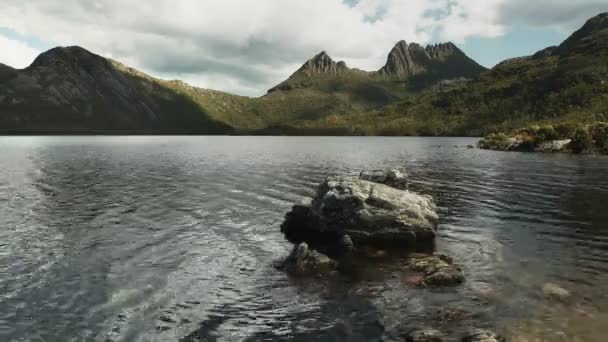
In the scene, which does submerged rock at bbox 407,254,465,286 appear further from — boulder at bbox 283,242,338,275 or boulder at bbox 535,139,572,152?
boulder at bbox 535,139,572,152

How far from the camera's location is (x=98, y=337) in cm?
1554

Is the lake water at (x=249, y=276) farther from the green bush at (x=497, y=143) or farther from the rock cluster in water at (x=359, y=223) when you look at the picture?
the green bush at (x=497, y=143)

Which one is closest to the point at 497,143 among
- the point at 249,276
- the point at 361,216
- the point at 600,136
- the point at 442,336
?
the point at 600,136

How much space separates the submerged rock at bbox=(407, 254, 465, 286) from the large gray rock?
4086mm

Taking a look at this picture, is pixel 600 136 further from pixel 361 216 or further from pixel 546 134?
pixel 361 216

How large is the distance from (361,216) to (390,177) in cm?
1387

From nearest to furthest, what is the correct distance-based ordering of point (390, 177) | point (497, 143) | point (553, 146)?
point (390, 177) → point (553, 146) → point (497, 143)

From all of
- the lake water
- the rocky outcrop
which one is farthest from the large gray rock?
the rocky outcrop

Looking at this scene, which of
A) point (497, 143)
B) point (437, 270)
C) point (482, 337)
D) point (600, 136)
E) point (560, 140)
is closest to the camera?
point (482, 337)

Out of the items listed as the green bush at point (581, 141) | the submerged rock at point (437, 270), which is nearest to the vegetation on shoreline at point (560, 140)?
the green bush at point (581, 141)

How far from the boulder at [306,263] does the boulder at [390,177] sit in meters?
19.5

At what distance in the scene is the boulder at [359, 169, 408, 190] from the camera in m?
41.9

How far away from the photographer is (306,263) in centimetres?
2369

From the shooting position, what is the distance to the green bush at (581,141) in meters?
117
